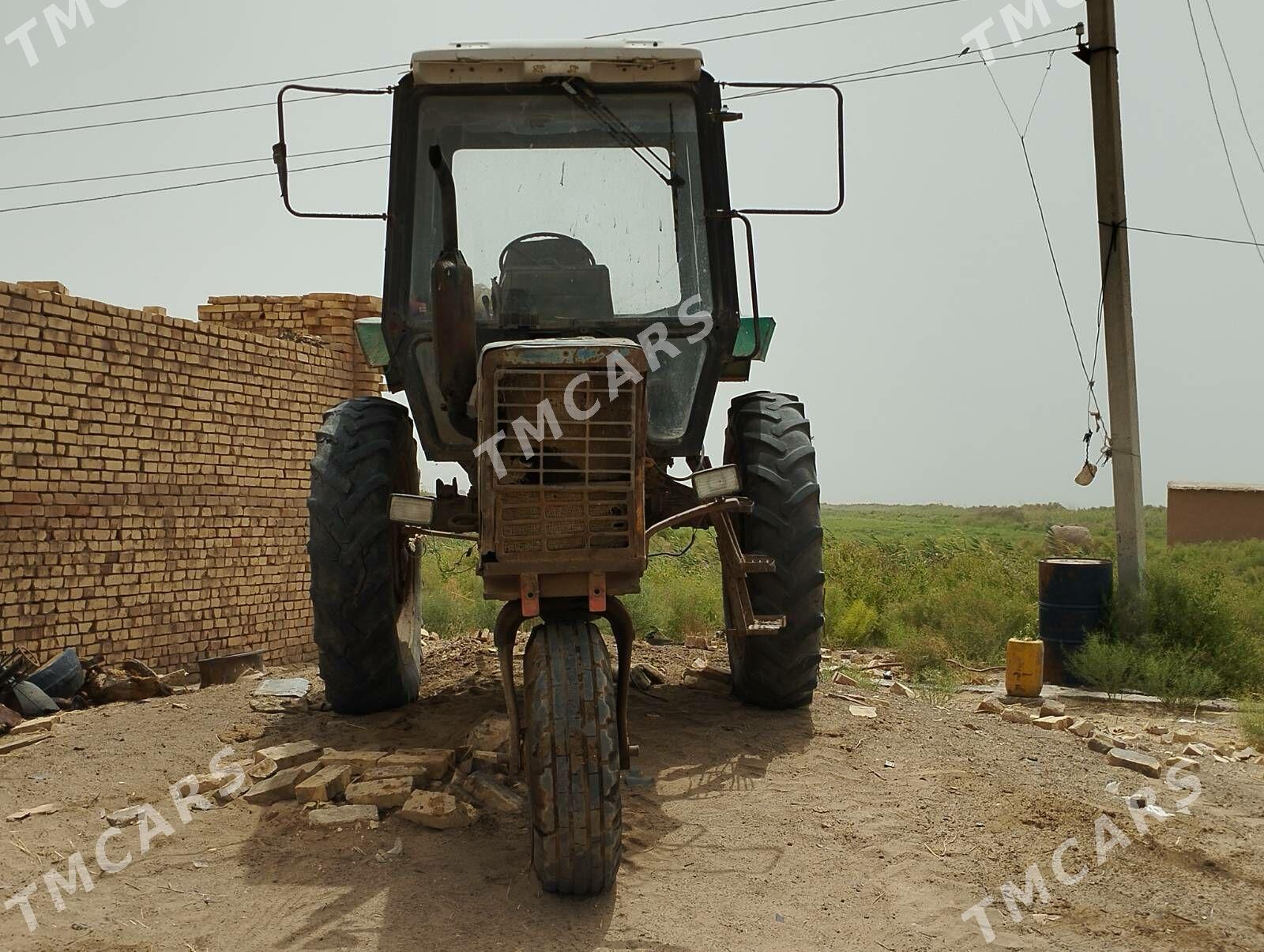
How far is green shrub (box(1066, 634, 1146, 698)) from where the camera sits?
857 cm

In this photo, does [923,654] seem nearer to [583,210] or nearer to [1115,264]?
[1115,264]

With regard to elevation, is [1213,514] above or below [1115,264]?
below

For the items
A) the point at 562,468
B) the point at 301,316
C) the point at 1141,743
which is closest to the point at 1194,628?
the point at 1141,743

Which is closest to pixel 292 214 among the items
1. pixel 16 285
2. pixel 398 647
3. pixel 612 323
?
pixel 612 323

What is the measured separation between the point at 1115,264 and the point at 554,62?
21.9 feet

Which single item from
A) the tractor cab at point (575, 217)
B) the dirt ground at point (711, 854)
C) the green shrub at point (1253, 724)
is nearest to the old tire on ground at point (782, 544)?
the dirt ground at point (711, 854)

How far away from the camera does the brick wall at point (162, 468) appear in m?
7.74

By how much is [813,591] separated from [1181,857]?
1.99 m

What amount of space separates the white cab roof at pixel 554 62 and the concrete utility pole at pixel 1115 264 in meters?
6.17

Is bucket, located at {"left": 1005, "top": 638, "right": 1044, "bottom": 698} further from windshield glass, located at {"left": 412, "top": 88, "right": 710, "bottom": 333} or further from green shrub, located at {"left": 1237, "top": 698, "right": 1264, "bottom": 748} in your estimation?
windshield glass, located at {"left": 412, "top": 88, "right": 710, "bottom": 333}

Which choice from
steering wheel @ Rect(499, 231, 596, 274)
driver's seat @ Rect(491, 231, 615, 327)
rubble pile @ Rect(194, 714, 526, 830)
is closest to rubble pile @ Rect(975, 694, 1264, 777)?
rubble pile @ Rect(194, 714, 526, 830)

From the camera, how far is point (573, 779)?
12.0ft

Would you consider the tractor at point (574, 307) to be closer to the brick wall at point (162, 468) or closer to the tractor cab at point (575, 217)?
the tractor cab at point (575, 217)

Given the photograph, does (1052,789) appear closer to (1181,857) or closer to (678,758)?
(1181,857)
